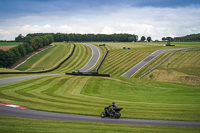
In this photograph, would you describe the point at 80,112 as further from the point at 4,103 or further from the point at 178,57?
the point at 178,57

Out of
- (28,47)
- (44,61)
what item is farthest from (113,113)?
(28,47)

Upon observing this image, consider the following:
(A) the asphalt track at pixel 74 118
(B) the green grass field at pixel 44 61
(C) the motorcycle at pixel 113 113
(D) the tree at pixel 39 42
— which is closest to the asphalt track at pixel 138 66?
(B) the green grass field at pixel 44 61

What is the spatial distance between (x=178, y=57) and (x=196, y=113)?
6046 centimetres

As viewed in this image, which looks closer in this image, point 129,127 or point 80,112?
point 129,127

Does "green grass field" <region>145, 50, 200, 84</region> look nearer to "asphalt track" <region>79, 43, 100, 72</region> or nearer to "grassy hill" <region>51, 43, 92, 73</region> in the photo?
"asphalt track" <region>79, 43, 100, 72</region>

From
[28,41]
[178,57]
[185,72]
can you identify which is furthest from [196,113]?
[28,41]

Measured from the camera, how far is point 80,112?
22.3 m

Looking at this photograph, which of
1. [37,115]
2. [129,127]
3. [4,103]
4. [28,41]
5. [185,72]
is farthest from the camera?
[28,41]

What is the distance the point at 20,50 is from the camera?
356 feet

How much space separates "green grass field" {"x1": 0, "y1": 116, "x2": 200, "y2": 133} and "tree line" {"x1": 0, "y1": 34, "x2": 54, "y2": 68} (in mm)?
82599

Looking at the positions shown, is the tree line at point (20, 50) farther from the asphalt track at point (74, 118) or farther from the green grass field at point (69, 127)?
the green grass field at point (69, 127)

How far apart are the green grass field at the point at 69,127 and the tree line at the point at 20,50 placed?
8260 cm

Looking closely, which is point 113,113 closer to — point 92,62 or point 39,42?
point 92,62

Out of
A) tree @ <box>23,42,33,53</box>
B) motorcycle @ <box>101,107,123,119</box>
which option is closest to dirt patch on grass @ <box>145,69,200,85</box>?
motorcycle @ <box>101,107,123,119</box>
